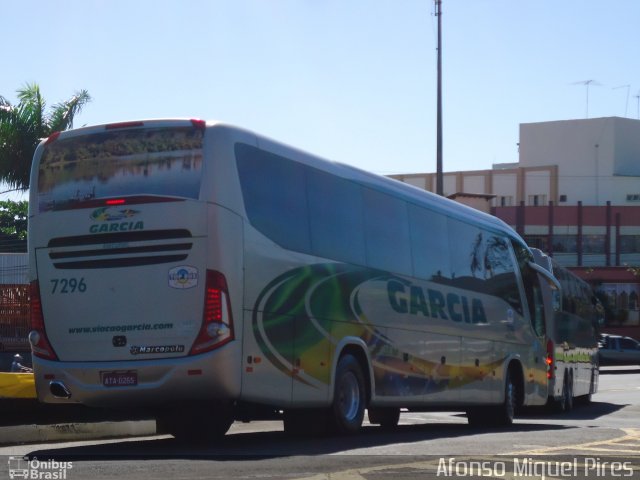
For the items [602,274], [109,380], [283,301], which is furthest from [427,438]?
→ [602,274]

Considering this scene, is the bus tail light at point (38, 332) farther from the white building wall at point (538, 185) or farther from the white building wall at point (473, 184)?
the white building wall at point (473, 184)

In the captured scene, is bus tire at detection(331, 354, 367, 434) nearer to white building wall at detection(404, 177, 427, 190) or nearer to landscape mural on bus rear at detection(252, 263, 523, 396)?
landscape mural on bus rear at detection(252, 263, 523, 396)

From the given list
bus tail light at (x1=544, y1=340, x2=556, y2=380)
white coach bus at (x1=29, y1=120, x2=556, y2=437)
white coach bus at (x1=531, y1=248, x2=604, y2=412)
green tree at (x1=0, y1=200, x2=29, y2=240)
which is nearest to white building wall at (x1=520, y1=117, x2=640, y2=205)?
green tree at (x1=0, y1=200, x2=29, y2=240)

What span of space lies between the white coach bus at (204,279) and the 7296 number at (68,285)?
0.02 m

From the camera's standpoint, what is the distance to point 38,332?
12.5 m

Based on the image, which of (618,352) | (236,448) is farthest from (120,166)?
(618,352)

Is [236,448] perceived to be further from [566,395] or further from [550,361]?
[566,395]

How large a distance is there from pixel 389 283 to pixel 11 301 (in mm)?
23393

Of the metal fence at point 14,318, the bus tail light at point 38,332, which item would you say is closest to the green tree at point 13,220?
the metal fence at point 14,318

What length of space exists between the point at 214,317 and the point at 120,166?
2.11 metres

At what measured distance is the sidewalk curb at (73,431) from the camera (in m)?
13.7

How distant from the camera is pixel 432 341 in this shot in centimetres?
1650

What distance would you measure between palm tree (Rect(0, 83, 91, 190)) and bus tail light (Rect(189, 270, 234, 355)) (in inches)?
934

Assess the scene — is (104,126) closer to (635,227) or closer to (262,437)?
(262,437)
